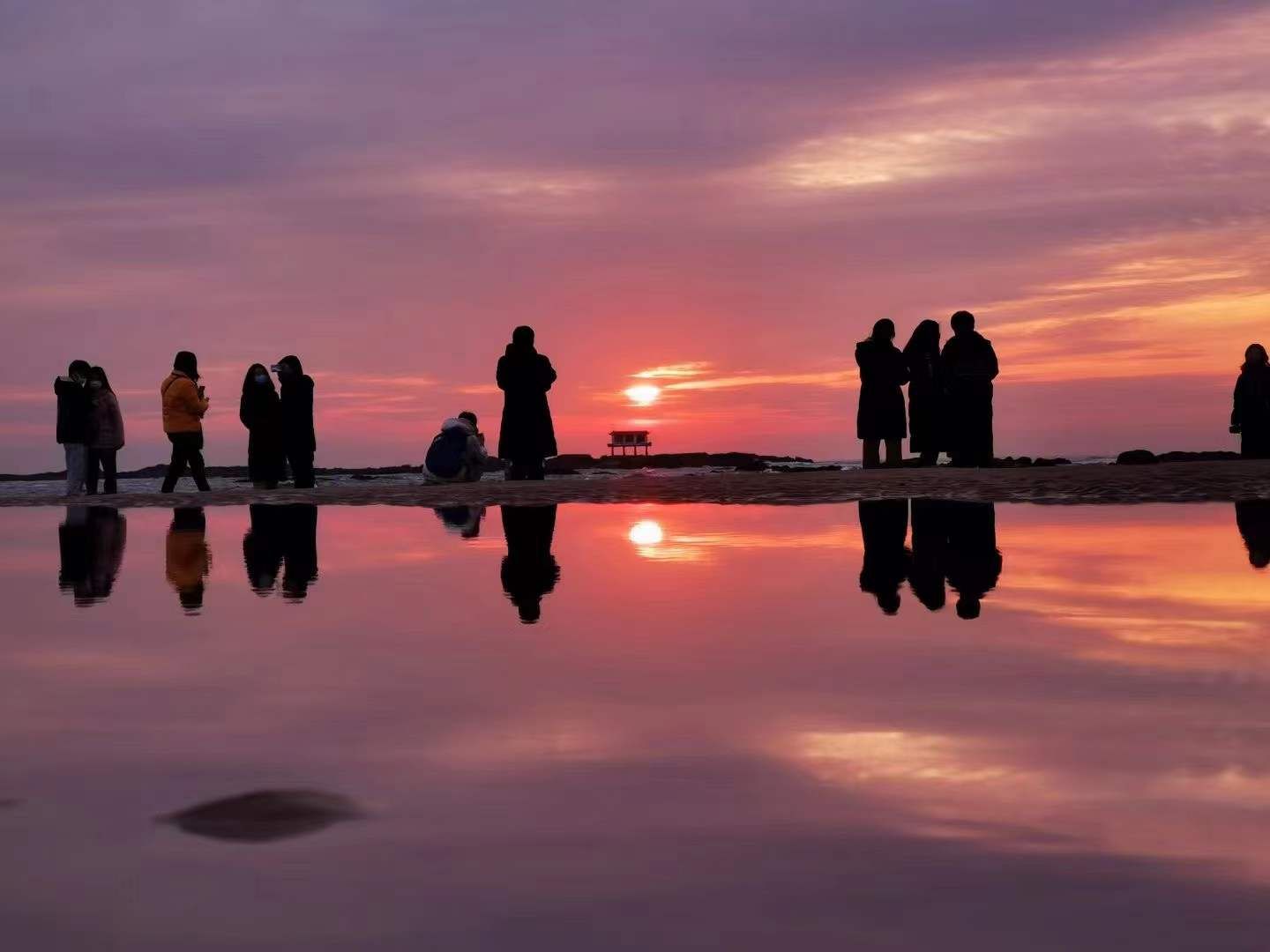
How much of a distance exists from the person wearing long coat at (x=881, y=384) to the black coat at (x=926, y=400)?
0.18 metres

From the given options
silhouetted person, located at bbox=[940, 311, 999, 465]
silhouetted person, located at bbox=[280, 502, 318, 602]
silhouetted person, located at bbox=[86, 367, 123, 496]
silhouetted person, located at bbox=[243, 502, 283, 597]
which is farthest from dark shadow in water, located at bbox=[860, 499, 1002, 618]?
silhouetted person, located at bbox=[86, 367, 123, 496]

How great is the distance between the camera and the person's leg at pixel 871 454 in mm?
23297

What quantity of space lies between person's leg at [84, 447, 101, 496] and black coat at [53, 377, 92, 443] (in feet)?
0.87

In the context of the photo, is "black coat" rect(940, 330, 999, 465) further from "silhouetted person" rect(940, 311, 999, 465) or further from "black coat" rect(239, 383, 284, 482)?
"black coat" rect(239, 383, 284, 482)

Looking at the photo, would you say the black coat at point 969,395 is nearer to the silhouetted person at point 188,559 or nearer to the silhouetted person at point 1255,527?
the silhouetted person at point 1255,527

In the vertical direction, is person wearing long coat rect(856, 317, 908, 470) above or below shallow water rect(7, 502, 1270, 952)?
above


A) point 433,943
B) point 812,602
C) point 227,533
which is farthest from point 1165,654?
point 227,533

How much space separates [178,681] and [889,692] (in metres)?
2.57

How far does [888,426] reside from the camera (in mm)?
22938

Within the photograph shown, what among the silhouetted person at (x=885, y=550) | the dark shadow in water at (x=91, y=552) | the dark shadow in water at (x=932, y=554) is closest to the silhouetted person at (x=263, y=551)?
the dark shadow in water at (x=91, y=552)

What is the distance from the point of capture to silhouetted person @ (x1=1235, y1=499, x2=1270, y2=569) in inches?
407

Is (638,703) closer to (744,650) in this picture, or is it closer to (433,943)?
(744,650)

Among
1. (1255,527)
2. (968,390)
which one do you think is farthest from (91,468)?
(1255,527)

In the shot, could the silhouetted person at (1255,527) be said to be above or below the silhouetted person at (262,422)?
below
